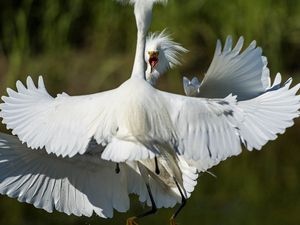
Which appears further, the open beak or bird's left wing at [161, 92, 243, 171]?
the open beak

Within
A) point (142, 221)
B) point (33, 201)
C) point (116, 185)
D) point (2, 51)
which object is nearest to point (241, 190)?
point (142, 221)

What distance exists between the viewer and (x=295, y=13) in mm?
11078

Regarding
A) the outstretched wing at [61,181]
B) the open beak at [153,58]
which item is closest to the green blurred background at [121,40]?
the open beak at [153,58]

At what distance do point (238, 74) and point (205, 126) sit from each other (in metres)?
0.81

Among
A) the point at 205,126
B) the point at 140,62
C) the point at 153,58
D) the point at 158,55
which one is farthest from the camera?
the point at 158,55

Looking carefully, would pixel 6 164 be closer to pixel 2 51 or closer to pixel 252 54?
pixel 252 54

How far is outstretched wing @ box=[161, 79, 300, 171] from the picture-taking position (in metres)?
5.30

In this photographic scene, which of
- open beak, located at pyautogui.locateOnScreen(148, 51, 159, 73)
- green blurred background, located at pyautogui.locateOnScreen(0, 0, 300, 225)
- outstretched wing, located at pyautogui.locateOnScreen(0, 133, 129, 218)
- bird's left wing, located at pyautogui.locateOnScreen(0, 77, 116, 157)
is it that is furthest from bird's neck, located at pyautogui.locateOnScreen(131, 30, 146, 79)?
green blurred background, located at pyautogui.locateOnScreen(0, 0, 300, 225)

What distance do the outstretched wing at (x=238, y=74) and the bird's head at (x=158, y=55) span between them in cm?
62

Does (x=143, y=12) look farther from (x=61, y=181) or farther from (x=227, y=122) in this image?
(x=61, y=181)

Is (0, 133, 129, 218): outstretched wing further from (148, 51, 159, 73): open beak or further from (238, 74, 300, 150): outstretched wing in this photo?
(238, 74, 300, 150): outstretched wing

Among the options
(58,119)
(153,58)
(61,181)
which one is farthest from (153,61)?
(58,119)

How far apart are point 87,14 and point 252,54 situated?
20.6 ft

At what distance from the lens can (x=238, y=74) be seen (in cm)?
611
